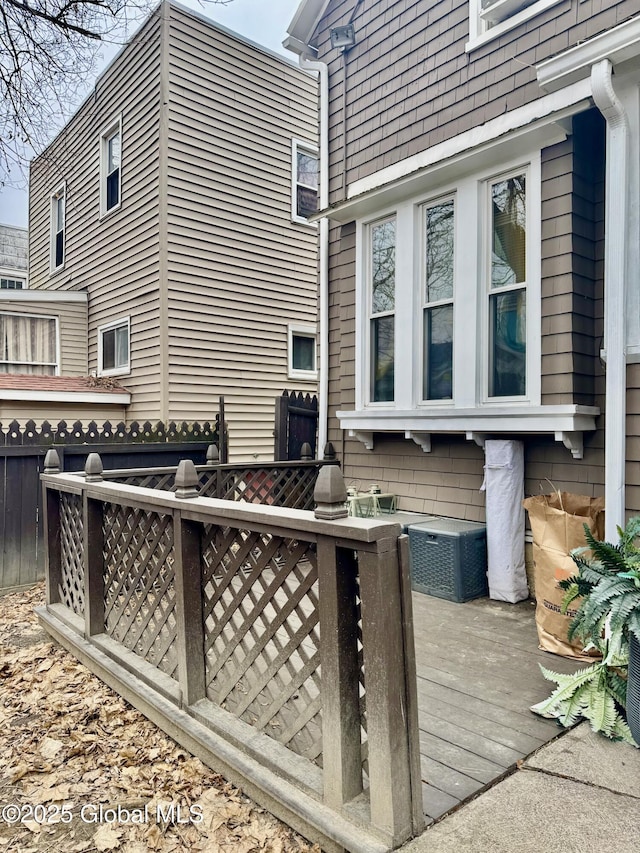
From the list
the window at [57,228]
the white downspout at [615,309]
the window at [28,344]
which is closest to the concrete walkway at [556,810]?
the white downspout at [615,309]

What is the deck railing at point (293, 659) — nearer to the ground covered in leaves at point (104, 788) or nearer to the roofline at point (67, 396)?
the ground covered in leaves at point (104, 788)

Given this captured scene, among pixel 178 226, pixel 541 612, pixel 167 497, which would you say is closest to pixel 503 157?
pixel 541 612

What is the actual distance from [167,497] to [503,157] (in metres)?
3.42

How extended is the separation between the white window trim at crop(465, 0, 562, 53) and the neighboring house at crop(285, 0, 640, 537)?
0.05 feet

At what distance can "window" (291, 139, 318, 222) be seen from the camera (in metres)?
10.4

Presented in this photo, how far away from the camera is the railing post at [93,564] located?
11.6 feet

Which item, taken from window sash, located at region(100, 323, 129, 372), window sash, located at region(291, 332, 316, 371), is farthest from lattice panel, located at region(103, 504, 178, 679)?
window sash, located at region(291, 332, 316, 371)

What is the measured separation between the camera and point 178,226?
28.7 ft

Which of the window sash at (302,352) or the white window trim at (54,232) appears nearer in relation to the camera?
the window sash at (302,352)

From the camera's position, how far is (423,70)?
5020mm

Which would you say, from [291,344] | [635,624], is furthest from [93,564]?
[291,344]

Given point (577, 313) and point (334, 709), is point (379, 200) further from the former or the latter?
point (334, 709)

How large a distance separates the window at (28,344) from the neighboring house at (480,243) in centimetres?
669

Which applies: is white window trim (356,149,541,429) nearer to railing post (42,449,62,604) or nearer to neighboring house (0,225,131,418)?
railing post (42,449,62,604)
